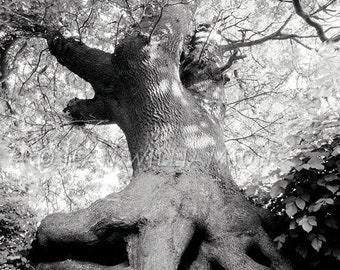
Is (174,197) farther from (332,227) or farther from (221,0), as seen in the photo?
(221,0)

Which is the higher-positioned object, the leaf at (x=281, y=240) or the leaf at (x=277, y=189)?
the leaf at (x=277, y=189)

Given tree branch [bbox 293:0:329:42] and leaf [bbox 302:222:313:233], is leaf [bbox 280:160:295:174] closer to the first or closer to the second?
leaf [bbox 302:222:313:233]

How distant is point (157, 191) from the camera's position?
9.91ft

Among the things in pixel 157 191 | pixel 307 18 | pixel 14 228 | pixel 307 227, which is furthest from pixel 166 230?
pixel 307 18

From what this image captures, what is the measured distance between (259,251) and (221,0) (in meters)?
5.50

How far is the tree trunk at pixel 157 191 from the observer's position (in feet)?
8.86

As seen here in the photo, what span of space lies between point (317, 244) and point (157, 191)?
142cm

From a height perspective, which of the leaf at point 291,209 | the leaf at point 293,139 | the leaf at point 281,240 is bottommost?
the leaf at point 281,240

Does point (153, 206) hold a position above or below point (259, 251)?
above

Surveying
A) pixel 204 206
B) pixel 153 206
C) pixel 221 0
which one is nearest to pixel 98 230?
pixel 153 206

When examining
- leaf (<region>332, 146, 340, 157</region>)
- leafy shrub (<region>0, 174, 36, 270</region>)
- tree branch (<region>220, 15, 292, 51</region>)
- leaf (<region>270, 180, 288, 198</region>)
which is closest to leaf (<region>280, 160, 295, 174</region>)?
leaf (<region>270, 180, 288, 198</region>)

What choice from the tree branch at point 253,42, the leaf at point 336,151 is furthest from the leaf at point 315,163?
the tree branch at point 253,42

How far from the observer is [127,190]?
3.09 metres

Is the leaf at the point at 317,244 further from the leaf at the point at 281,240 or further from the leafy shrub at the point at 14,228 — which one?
the leafy shrub at the point at 14,228
